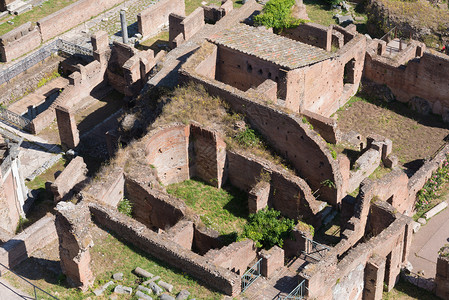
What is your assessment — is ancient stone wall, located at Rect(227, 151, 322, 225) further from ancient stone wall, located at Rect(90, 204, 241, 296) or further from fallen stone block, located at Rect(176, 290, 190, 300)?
fallen stone block, located at Rect(176, 290, 190, 300)

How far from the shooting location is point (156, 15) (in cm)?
4544

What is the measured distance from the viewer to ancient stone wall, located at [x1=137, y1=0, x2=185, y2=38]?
44.9 meters

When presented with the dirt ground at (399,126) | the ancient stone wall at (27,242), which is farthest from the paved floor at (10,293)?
the dirt ground at (399,126)

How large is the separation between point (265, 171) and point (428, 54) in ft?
34.1

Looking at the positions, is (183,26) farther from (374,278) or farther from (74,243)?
(74,243)

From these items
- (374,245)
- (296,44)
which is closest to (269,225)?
(374,245)

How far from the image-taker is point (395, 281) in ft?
102

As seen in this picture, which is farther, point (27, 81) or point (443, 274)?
point (27, 81)

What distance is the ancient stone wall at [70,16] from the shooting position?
147 ft

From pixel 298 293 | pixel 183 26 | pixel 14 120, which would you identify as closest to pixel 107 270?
pixel 298 293

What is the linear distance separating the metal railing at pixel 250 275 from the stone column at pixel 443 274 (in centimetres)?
645

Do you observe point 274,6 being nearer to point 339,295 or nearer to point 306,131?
point 306,131

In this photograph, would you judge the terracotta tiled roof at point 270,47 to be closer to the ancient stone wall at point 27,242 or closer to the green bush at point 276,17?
the green bush at point 276,17

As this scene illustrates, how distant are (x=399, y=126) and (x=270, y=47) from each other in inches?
268
